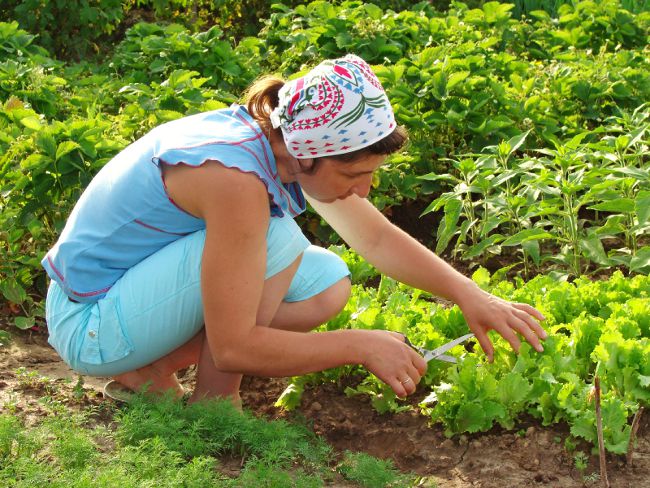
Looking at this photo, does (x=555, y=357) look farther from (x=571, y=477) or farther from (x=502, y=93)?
(x=502, y=93)

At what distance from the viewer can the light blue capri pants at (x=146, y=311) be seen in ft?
9.23

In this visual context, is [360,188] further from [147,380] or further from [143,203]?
[147,380]

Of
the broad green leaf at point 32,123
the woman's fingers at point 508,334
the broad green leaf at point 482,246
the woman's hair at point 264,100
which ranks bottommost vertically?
the broad green leaf at point 482,246

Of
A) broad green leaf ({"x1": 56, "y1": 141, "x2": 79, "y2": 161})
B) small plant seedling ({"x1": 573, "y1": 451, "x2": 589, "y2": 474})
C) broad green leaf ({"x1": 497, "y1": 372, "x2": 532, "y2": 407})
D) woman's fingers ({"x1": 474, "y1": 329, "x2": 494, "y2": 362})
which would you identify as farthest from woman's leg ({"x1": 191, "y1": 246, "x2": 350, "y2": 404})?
broad green leaf ({"x1": 56, "y1": 141, "x2": 79, "y2": 161})

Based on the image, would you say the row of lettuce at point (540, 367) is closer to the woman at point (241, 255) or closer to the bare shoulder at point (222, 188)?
the woman at point (241, 255)

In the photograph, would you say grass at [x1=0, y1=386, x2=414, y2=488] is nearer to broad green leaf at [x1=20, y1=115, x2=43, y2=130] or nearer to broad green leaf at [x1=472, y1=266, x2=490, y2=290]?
broad green leaf at [x1=472, y1=266, x2=490, y2=290]

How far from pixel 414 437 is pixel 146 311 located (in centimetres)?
88

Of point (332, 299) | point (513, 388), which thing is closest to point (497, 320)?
point (513, 388)

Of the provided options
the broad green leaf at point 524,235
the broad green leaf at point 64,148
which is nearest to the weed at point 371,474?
the broad green leaf at point 524,235

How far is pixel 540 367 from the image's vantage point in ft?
9.62

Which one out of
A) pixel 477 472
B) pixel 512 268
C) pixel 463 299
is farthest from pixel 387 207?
pixel 477 472

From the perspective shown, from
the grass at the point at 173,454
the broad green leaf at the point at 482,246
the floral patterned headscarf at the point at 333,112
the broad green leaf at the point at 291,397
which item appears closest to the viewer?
the grass at the point at 173,454

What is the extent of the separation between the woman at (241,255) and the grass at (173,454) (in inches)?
6.9

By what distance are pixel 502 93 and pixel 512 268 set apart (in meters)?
1.11
